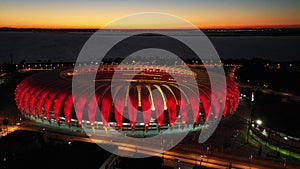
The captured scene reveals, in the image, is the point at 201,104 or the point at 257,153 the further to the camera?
the point at 201,104

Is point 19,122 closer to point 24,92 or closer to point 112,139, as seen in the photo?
point 24,92

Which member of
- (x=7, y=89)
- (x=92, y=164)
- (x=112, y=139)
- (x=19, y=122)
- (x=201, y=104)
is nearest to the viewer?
(x=92, y=164)

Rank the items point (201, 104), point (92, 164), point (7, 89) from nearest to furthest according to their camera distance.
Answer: point (92, 164) < point (201, 104) < point (7, 89)

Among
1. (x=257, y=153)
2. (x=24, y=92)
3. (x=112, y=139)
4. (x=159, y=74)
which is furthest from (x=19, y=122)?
(x=257, y=153)

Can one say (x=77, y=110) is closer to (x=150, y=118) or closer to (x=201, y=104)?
(x=150, y=118)

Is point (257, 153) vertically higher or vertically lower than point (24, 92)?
lower

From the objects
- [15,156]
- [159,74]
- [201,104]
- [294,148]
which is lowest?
[15,156]
